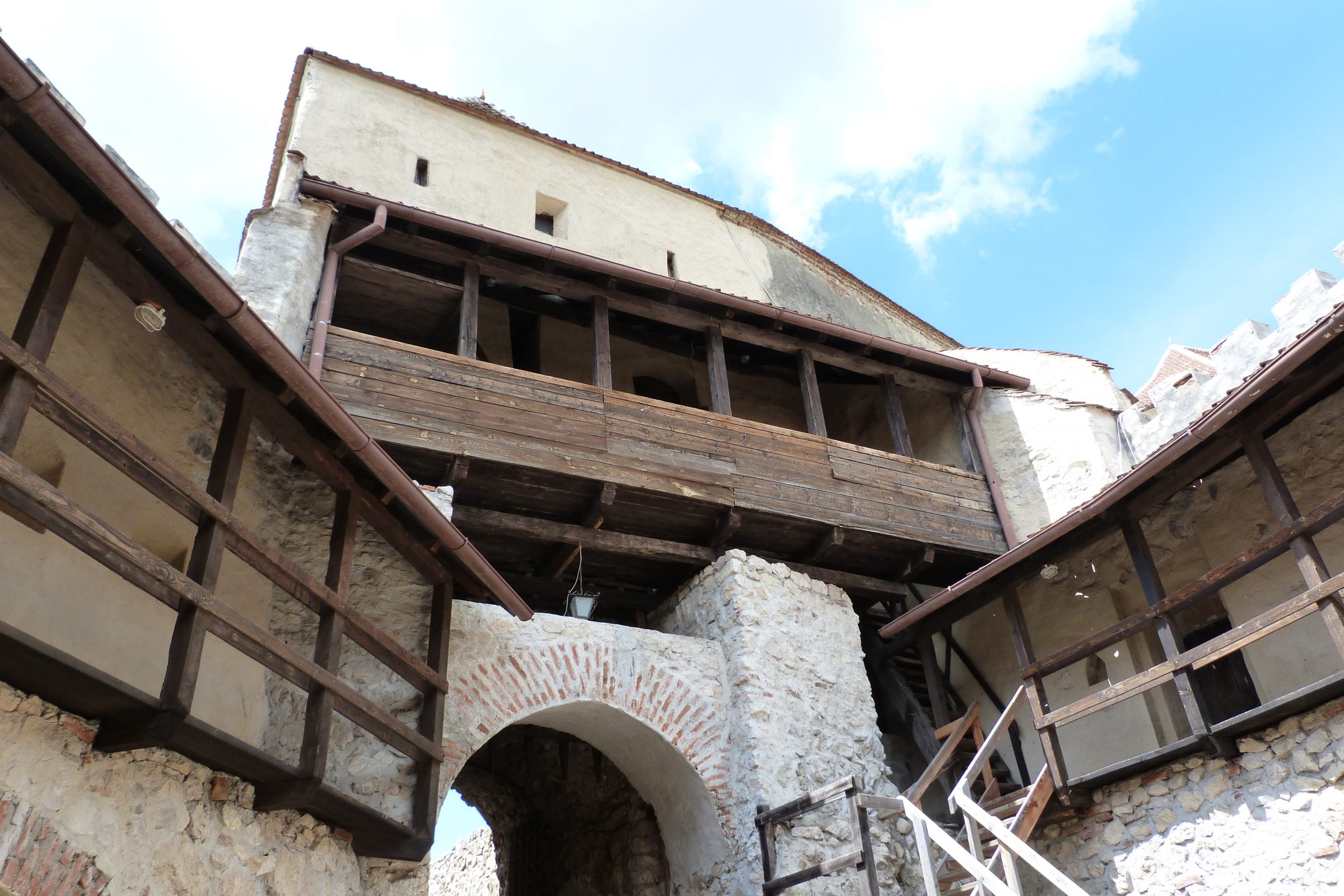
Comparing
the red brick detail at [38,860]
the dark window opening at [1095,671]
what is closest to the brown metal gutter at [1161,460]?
the dark window opening at [1095,671]

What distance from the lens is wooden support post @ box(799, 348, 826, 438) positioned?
10203mm

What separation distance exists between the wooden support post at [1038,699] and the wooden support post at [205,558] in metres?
6.06

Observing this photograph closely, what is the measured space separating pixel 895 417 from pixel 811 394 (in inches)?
43.8

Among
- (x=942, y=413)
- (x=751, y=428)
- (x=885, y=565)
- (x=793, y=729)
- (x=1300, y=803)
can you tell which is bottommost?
(x=1300, y=803)

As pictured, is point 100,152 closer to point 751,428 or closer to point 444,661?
point 444,661

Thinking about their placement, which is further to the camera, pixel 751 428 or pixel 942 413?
pixel 942 413

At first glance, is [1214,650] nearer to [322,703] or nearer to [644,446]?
[644,446]

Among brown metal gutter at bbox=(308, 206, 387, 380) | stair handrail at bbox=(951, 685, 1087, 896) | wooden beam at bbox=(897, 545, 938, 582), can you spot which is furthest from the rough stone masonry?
brown metal gutter at bbox=(308, 206, 387, 380)

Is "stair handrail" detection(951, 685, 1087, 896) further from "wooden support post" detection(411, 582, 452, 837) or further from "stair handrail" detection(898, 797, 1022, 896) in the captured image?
"wooden support post" detection(411, 582, 452, 837)

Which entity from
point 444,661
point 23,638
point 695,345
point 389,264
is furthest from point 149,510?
point 695,345

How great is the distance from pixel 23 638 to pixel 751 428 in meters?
6.73

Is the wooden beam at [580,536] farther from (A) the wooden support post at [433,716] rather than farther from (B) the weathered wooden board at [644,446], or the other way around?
(A) the wooden support post at [433,716]

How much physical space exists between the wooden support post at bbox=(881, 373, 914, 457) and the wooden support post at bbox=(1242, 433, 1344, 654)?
396 centimetres

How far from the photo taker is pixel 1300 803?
6.24m
